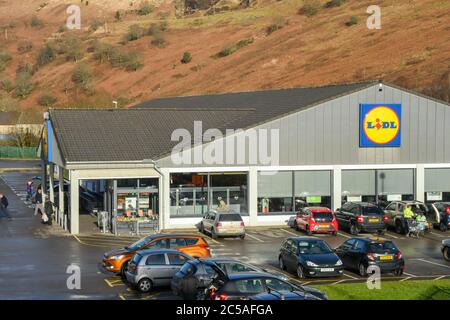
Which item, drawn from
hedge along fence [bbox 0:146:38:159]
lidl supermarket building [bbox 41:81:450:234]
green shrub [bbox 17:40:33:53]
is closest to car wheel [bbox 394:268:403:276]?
lidl supermarket building [bbox 41:81:450:234]

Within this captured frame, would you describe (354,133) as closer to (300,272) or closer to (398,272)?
(398,272)

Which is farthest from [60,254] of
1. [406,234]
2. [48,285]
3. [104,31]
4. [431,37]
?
[104,31]

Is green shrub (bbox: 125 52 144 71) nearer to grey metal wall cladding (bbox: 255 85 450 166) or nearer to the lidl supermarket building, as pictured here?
the lidl supermarket building

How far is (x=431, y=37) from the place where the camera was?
3915 inches

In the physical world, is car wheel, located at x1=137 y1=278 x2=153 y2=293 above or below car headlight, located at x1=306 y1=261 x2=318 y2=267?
below

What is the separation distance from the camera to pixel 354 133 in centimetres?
4325

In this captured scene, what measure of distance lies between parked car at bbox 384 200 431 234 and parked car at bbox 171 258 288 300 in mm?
17344

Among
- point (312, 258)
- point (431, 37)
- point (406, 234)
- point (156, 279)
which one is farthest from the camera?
point (431, 37)

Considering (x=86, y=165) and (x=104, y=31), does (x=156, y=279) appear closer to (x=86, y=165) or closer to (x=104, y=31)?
(x=86, y=165)

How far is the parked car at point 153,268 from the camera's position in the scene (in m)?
24.9

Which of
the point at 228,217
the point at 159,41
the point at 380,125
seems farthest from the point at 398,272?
the point at 159,41

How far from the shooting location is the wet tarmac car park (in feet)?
82.0

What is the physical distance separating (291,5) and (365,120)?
10718 cm

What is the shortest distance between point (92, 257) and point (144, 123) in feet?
50.2
